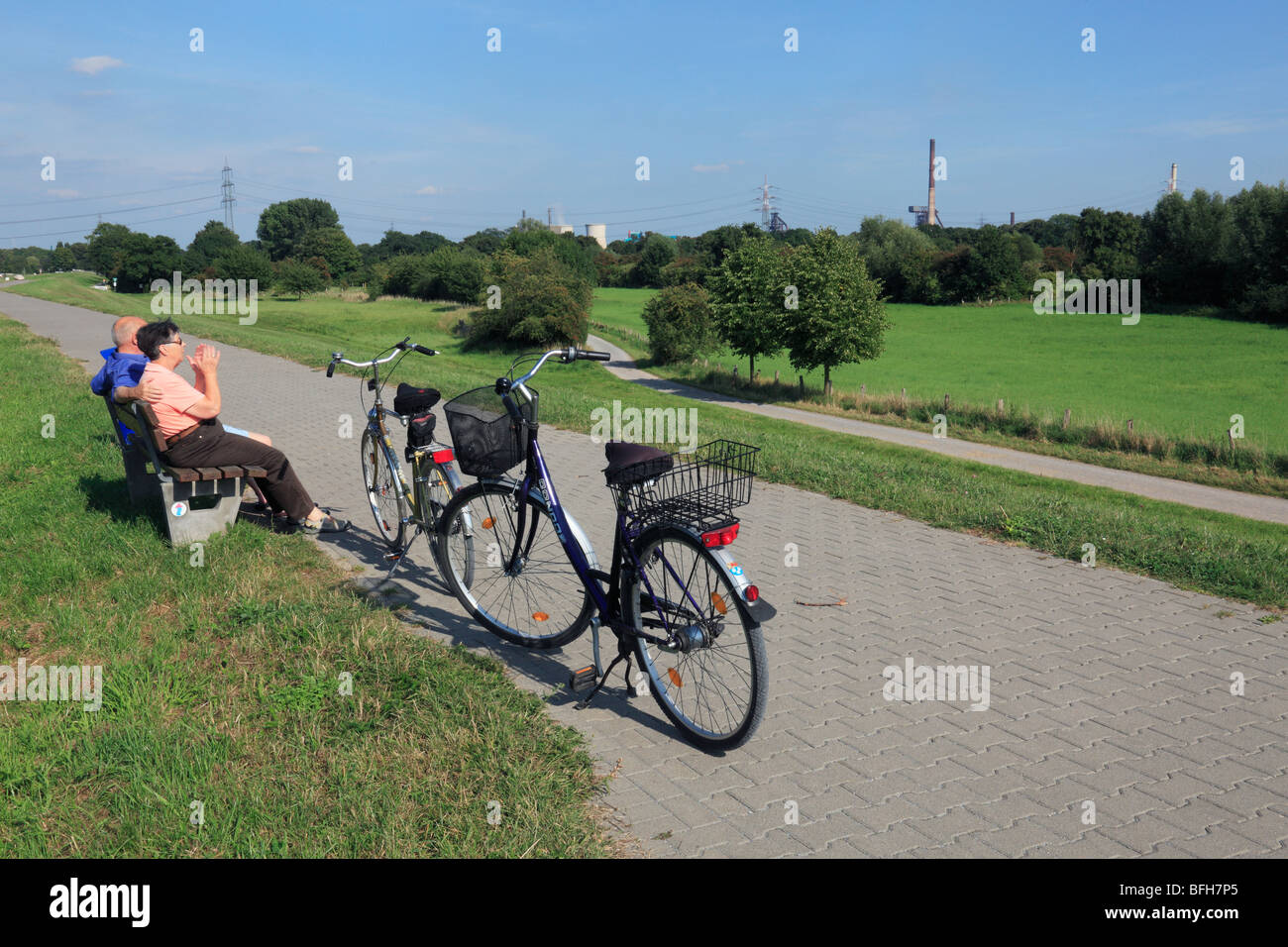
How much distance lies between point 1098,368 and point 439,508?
1932 inches

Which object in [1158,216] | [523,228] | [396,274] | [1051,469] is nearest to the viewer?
[1051,469]

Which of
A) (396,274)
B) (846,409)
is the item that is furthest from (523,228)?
(846,409)

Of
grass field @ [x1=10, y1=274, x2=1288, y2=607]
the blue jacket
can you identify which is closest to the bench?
the blue jacket

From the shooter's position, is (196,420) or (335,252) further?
(335,252)

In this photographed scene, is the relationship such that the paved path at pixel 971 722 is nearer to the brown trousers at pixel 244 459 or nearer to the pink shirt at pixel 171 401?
the brown trousers at pixel 244 459

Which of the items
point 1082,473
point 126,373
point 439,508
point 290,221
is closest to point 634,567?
point 439,508

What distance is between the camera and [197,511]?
21.0 feet

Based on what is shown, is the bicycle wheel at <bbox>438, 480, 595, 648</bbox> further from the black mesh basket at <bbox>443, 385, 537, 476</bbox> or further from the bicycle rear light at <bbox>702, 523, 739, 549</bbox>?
the bicycle rear light at <bbox>702, 523, 739, 549</bbox>

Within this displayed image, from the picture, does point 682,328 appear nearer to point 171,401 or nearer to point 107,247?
point 171,401

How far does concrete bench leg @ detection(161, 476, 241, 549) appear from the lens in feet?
20.4

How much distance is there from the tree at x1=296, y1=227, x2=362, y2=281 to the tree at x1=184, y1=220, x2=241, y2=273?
847 cm

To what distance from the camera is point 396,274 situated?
8531 centimetres
